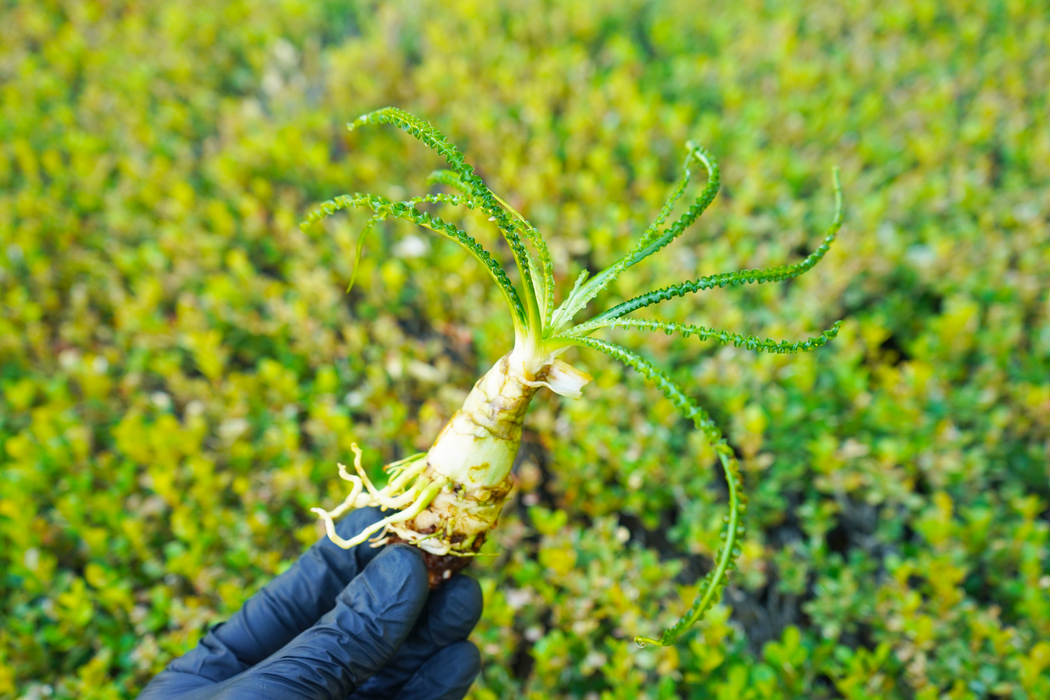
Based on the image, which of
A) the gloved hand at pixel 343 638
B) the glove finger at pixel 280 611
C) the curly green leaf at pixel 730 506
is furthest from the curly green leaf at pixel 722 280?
the glove finger at pixel 280 611

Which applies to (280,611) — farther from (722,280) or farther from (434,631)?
(722,280)

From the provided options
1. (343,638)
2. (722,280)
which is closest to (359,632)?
(343,638)

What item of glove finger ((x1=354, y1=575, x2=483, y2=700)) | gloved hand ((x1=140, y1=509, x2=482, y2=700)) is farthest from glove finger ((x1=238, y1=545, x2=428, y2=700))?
glove finger ((x1=354, y1=575, x2=483, y2=700))

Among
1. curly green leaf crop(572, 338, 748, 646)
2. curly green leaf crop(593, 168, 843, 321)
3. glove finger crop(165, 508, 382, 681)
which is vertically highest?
curly green leaf crop(593, 168, 843, 321)

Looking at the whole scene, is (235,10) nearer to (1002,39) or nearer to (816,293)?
(816,293)

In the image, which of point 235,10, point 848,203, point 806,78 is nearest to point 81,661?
point 848,203

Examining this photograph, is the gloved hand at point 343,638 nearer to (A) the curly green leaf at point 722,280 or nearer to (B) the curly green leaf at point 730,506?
(B) the curly green leaf at point 730,506

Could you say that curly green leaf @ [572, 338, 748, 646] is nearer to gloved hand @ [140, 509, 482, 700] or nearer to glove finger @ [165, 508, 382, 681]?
gloved hand @ [140, 509, 482, 700]

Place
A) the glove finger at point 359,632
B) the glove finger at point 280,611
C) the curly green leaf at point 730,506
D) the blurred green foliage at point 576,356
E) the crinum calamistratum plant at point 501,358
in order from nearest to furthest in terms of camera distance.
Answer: the curly green leaf at point 730,506 → the crinum calamistratum plant at point 501,358 → the glove finger at point 359,632 → the glove finger at point 280,611 → the blurred green foliage at point 576,356
